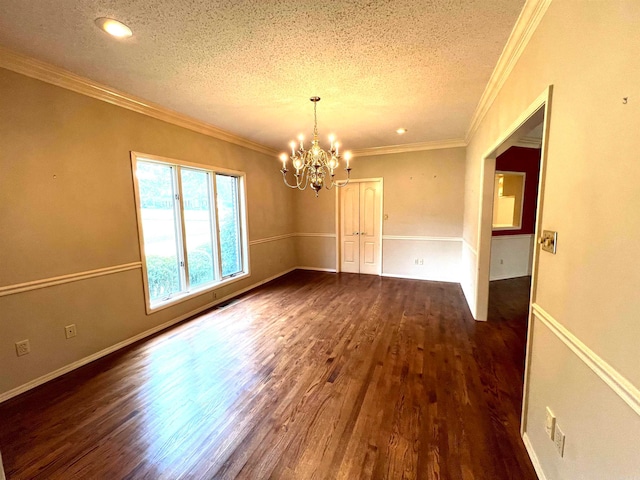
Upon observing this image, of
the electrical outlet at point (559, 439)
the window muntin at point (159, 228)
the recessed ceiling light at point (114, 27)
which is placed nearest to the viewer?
the electrical outlet at point (559, 439)

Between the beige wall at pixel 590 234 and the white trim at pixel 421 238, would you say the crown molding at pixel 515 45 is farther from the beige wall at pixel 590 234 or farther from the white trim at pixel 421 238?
the white trim at pixel 421 238

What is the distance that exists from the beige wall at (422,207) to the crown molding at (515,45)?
2.12 meters

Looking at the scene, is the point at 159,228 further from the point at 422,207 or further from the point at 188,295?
the point at 422,207

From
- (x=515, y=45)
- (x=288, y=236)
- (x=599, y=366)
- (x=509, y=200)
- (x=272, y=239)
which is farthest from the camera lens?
(x=288, y=236)

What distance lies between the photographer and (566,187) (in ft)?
3.97

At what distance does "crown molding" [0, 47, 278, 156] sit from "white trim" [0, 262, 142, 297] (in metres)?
1.66

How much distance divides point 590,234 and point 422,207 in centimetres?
436

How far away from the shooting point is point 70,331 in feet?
7.98

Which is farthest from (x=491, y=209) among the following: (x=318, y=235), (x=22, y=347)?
(x=22, y=347)

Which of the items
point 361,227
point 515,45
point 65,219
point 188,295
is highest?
point 515,45

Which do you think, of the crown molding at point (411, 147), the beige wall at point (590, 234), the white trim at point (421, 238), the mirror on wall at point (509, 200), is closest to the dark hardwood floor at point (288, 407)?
the beige wall at point (590, 234)

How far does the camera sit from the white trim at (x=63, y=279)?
6.85ft

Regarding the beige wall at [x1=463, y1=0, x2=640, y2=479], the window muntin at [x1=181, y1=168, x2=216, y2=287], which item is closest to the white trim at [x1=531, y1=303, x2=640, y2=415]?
the beige wall at [x1=463, y1=0, x2=640, y2=479]

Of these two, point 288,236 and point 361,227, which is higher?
point 361,227
